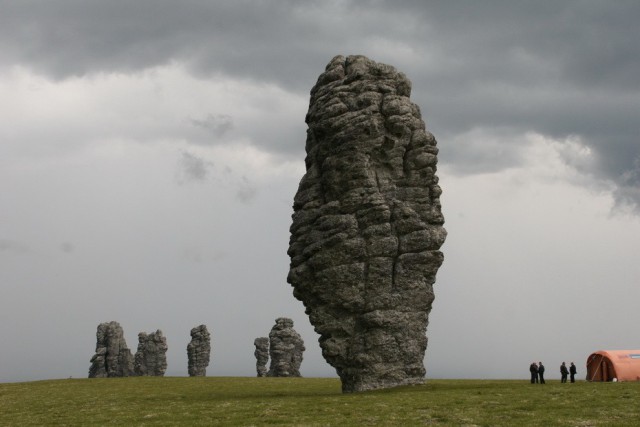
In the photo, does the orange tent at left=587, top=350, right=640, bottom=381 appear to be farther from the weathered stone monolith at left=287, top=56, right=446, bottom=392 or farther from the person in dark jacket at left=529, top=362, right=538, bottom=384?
the weathered stone monolith at left=287, top=56, right=446, bottom=392

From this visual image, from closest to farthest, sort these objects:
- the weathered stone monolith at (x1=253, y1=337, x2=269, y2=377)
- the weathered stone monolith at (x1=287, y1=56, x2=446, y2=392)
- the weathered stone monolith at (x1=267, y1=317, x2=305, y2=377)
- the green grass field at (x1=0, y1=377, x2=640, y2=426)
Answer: the green grass field at (x1=0, y1=377, x2=640, y2=426) < the weathered stone monolith at (x1=287, y1=56, x2=446, y2=392) < the weathered stone monolith at (x1=267, y1=317, x2=305, y2=377) < the weathered stone monolith at (x1=253, y1=337, x2=269, y2=377)

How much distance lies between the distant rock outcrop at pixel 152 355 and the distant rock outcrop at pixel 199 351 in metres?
4.63

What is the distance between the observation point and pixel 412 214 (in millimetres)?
58156

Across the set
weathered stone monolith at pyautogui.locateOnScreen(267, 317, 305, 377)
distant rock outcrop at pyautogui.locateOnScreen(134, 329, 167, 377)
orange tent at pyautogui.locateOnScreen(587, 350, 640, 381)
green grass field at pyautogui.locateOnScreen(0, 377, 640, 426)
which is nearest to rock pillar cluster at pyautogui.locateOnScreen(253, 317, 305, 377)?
weathered stone monolith at pyautogui.locateOnScreen(267, 317, 305, 377)

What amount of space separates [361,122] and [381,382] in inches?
869

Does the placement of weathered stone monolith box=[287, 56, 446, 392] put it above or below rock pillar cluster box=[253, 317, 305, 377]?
above

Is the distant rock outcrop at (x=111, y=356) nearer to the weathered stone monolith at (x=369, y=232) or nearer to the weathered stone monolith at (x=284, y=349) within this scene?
the weathered stone monolith at (x=284, y=349)

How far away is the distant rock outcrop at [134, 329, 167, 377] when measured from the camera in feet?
387

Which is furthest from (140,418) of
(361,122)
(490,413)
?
(361,122)

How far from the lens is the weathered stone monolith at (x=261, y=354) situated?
120062 millimetres

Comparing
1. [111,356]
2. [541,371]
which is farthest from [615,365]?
[111,356]

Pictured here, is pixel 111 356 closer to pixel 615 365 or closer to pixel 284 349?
pixel 284 349

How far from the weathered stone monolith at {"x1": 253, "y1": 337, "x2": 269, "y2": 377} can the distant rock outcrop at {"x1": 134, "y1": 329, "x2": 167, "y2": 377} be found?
1618 centimetres

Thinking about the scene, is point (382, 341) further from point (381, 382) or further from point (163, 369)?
point (163, 369)
